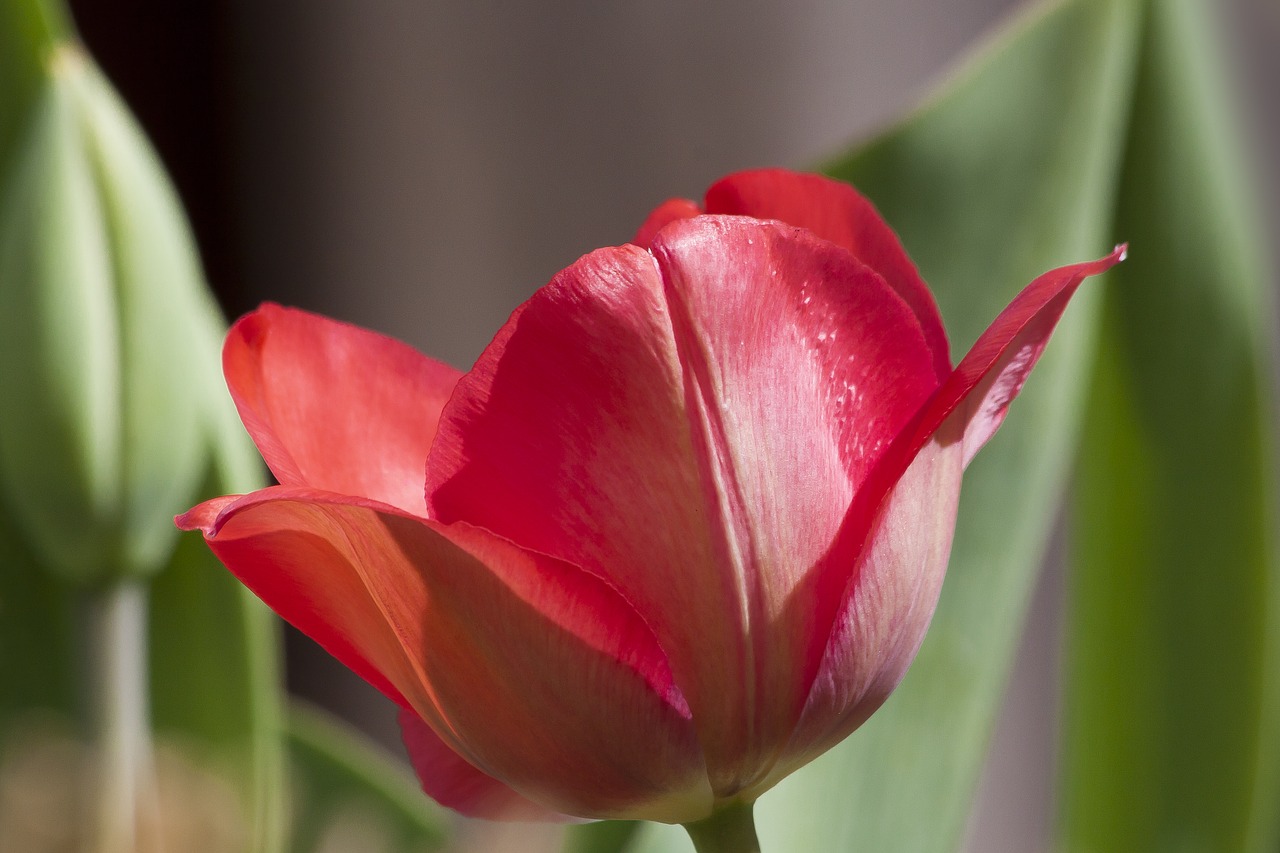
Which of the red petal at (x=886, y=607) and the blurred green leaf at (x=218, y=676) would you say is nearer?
the red petal at (x=886, y=607)

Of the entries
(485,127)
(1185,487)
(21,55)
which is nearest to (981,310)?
(1185,487)

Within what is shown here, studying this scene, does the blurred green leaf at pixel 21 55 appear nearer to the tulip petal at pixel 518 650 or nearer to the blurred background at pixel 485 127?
the tulip petal at pixel 518 650

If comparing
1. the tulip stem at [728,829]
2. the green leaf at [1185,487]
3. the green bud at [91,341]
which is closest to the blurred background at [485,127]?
the green leaf at [1185,487]

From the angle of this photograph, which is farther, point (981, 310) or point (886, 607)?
point (981, 310)

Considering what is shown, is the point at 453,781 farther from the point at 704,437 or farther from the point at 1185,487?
the point at 1185,487

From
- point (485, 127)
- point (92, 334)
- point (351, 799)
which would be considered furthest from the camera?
point (485, 127)

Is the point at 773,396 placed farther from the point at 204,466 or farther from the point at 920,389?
the point at 204,466

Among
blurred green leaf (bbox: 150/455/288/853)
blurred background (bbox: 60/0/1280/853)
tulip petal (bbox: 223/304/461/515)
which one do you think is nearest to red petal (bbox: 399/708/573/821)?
tulip petal (bbox: 223/304/461/515)
